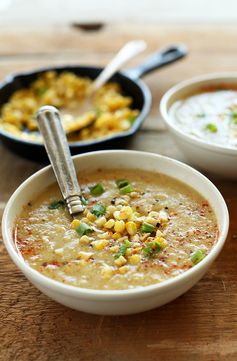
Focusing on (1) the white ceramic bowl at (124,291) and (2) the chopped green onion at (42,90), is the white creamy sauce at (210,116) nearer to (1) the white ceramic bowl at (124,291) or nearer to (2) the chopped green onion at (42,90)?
(1) the white ceramic bowl at (124,291)

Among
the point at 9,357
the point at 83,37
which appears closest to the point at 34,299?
the point at 9,357

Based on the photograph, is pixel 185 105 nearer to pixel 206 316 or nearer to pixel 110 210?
pixel 110 210

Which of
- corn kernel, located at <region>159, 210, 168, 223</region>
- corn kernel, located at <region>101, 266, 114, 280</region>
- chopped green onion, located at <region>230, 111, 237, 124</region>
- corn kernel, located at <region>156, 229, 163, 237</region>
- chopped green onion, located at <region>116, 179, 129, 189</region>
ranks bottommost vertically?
chopped green onion, located at <region>230, 111, 237, 124</region>

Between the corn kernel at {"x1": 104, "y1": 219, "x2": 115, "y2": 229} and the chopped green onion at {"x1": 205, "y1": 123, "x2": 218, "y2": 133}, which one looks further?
the chopped green onion at {"x1": 205, "y1": 123, "x2": 218, "y2": 133}

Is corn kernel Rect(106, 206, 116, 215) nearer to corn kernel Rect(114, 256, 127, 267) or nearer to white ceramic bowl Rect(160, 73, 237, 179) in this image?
corn kernel Rect(114, 256, 127, 267)

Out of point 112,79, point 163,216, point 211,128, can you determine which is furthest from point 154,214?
point 112,79

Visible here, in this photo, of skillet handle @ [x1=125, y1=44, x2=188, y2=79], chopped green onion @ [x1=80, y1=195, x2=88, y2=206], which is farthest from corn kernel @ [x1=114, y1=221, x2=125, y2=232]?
skillet handle @ [x1=125, y1=44, x2=188, y2=79]
